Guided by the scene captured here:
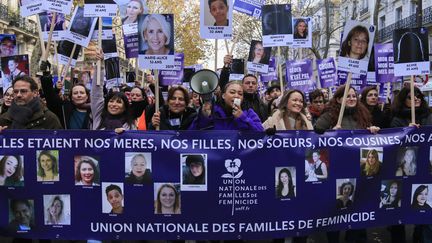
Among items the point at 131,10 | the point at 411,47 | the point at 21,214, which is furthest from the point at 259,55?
the point at 21,214

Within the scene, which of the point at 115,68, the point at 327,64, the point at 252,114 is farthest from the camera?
Answer: the point at 327,64

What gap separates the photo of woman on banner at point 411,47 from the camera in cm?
546

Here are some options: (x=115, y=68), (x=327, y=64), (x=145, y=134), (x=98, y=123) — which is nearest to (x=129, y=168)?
(x=145, y=134)

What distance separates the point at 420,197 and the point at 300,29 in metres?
5.78

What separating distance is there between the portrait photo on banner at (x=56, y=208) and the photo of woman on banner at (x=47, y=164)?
0.19 meters

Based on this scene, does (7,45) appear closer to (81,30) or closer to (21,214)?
(81,30)

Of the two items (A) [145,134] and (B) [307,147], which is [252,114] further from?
(A) [145,134]

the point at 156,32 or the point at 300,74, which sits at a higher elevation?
the point at 156,32

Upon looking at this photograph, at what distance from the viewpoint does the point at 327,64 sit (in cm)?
1062

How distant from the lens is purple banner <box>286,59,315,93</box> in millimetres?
9695

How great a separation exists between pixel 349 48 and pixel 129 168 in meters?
2.71

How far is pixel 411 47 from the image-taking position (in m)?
5.50

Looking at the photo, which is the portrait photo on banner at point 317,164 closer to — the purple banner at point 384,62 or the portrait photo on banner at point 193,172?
the portrait photo on banner at point 193,172

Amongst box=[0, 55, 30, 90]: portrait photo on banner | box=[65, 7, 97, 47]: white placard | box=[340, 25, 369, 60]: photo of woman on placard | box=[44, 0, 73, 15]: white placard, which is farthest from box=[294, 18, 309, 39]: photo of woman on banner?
box=[0, 55, 30, 90]: portrait photo on banner
